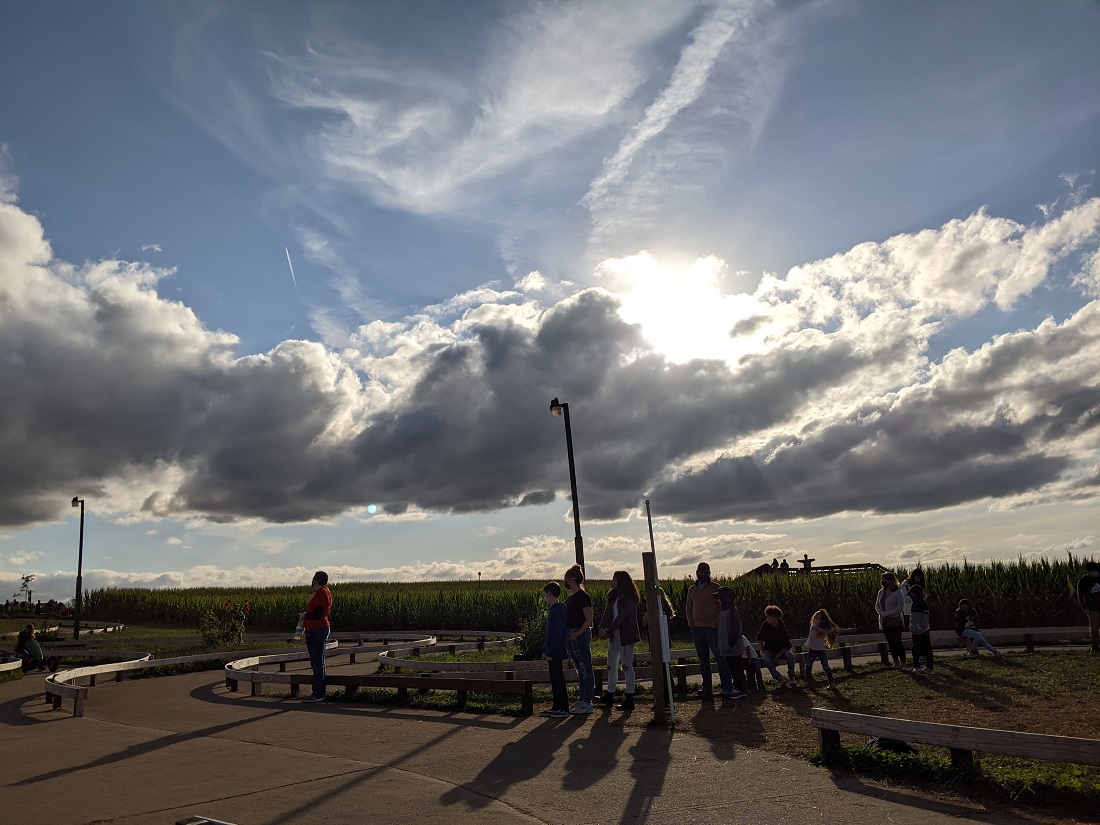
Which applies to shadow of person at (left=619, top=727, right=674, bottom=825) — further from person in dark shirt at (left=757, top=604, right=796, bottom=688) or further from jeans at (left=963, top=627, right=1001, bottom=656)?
jeans at (left=963, top=627, right=1001, bottom=656)

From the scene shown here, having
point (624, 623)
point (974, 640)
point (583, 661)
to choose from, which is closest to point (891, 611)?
point (974, 640)

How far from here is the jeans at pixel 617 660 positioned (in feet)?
39.0

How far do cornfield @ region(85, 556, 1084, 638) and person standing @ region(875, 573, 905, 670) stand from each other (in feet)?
35.4

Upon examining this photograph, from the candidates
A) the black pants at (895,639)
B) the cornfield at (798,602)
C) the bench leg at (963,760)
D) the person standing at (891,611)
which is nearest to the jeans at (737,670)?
the person standing at (891,611)

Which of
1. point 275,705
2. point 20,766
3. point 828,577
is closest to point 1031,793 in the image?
point 20,766

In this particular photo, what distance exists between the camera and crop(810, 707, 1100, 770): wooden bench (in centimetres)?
625

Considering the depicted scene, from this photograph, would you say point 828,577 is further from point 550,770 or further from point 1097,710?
point 550,770

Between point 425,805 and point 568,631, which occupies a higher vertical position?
point 568,631

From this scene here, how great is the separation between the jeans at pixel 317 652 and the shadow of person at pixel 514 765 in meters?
4.79

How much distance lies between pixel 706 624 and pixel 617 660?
1487 mm

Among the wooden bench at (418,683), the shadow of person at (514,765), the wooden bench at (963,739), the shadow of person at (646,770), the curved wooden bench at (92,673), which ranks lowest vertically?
the shadow of person at (646,770)

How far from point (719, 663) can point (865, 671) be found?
4758mm

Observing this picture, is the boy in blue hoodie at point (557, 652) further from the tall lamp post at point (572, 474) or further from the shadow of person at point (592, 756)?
the tall lamp post at point (572, 474)

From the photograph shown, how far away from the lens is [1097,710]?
10602 millimetres
